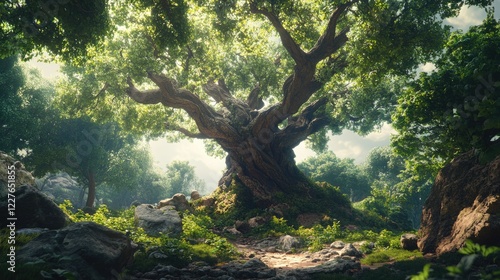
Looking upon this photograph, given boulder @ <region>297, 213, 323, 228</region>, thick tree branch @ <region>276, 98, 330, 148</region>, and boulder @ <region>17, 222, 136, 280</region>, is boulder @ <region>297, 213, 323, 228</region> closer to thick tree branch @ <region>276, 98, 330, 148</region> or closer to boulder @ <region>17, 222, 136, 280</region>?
thick tree branch @ <region>276, 98, 330, 148</region>

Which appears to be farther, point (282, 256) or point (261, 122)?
point (261, 122)

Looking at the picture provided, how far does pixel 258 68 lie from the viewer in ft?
80.3

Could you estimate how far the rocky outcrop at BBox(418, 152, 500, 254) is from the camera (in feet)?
24.0

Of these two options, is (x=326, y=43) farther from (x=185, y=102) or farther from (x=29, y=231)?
(x=29, y=231)

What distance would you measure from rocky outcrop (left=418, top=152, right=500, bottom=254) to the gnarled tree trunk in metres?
9.85

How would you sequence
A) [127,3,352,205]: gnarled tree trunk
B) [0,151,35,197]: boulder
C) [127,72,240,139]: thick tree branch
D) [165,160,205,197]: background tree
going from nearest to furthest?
[0,151,35,197]: boulder < [127,3,352,205]: gnarled tree trunk < [127,72,240,139]: thick tree branch < [165,160,205,197]: background tree

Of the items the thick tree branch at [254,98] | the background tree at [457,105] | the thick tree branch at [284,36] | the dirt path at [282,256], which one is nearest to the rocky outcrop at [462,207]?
the background tree at [457,105]

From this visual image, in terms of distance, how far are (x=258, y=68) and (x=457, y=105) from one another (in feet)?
55.7

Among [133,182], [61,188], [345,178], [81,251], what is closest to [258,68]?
[81,251]

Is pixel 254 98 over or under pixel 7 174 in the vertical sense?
over

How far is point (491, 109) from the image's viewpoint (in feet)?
24.9

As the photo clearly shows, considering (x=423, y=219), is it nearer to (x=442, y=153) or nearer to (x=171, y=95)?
(x=442, y=153)

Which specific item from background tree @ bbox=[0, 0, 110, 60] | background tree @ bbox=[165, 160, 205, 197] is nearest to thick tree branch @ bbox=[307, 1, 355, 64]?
background tree @ bbox=[0, 0, 110, 60]

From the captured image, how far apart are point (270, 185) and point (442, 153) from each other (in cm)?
1323
